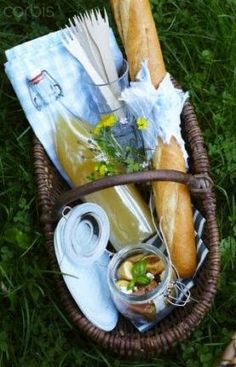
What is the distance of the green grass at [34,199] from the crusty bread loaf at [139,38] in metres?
0.21

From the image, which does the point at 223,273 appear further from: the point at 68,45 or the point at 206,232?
the point at 68,45

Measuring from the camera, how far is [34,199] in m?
1.68

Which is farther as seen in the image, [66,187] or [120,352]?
[66,187]

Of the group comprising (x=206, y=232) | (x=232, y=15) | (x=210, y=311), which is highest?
(x=232, y=15)

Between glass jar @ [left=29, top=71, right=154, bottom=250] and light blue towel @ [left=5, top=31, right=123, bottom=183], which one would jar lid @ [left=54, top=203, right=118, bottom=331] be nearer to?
glass jar @ [left=29, top=71, right=154, bottom=250]

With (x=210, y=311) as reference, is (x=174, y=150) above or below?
above

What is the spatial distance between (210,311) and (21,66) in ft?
2.07

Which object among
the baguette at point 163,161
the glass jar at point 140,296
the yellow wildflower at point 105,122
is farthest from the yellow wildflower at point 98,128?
the glass jar at point 140,296

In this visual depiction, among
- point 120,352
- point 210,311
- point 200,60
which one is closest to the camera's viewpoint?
point 120,352

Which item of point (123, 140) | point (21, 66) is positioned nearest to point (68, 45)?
point (21, 66)

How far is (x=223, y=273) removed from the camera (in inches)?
63.6

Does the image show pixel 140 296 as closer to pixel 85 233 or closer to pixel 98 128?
pixel 85 233

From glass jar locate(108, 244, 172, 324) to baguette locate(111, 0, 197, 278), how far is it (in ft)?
0.15

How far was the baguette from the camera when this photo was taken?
1.50m
